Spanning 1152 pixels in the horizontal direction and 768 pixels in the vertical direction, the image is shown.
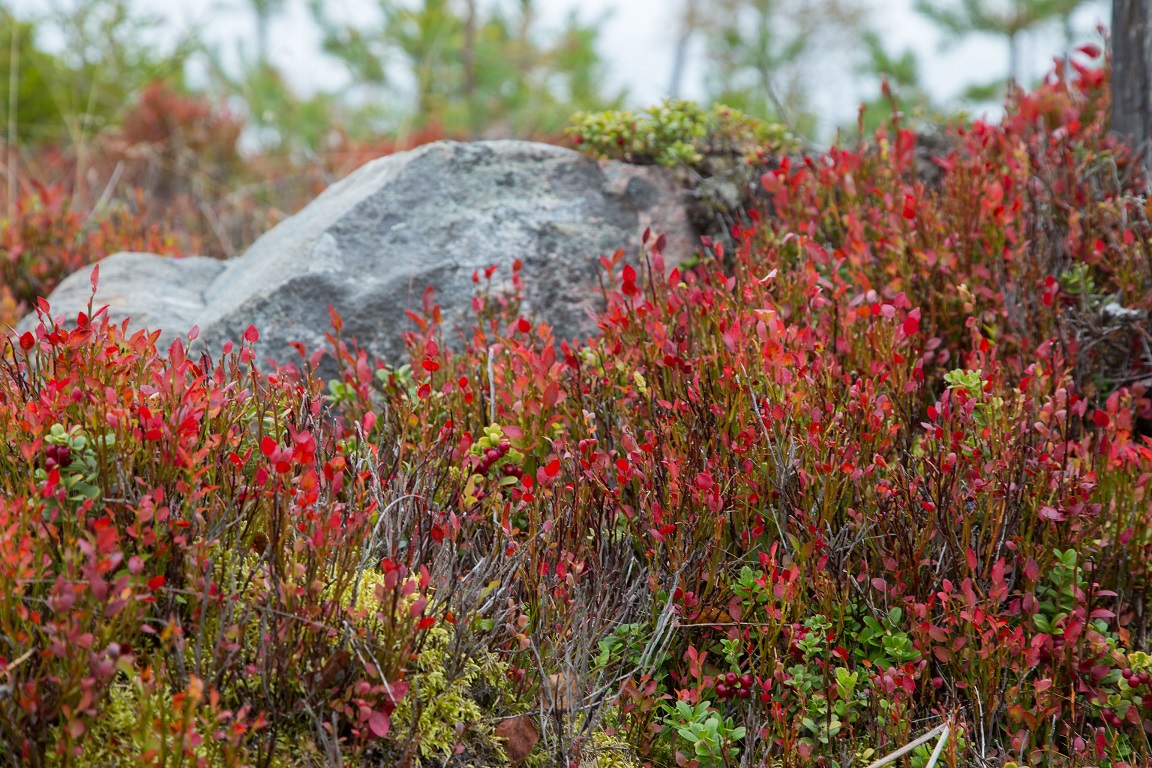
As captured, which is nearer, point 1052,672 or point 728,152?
point 1052,672

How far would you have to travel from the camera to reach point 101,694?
5.80ft

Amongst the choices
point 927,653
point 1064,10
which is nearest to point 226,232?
point 927,653

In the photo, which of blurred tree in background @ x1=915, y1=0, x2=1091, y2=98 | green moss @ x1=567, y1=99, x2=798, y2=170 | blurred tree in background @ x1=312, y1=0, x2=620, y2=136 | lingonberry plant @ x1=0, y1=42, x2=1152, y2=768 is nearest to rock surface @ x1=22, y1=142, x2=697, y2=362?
green moss @ x1=567, y1=99, x2=798, y2=170

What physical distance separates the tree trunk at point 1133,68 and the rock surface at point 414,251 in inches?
88.1

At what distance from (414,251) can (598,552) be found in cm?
217

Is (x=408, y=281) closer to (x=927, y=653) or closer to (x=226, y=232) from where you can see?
(x=927, y=653)

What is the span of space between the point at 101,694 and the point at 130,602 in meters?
0.18

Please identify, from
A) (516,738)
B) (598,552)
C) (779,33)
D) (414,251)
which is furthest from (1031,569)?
(779,33)

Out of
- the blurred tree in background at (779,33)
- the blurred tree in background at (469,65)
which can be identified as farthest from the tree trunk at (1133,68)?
the blurred tree in background at (779,33)

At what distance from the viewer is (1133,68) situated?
4.39m

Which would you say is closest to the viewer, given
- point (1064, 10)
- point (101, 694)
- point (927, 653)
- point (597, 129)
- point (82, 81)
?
point (101, 694)

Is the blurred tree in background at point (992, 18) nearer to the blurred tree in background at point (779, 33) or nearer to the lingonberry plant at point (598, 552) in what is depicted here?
the blurred tree in background at point (779, 33)

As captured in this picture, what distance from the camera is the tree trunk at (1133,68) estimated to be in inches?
171

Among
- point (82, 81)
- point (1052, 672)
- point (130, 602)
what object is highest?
point (82, 81)
